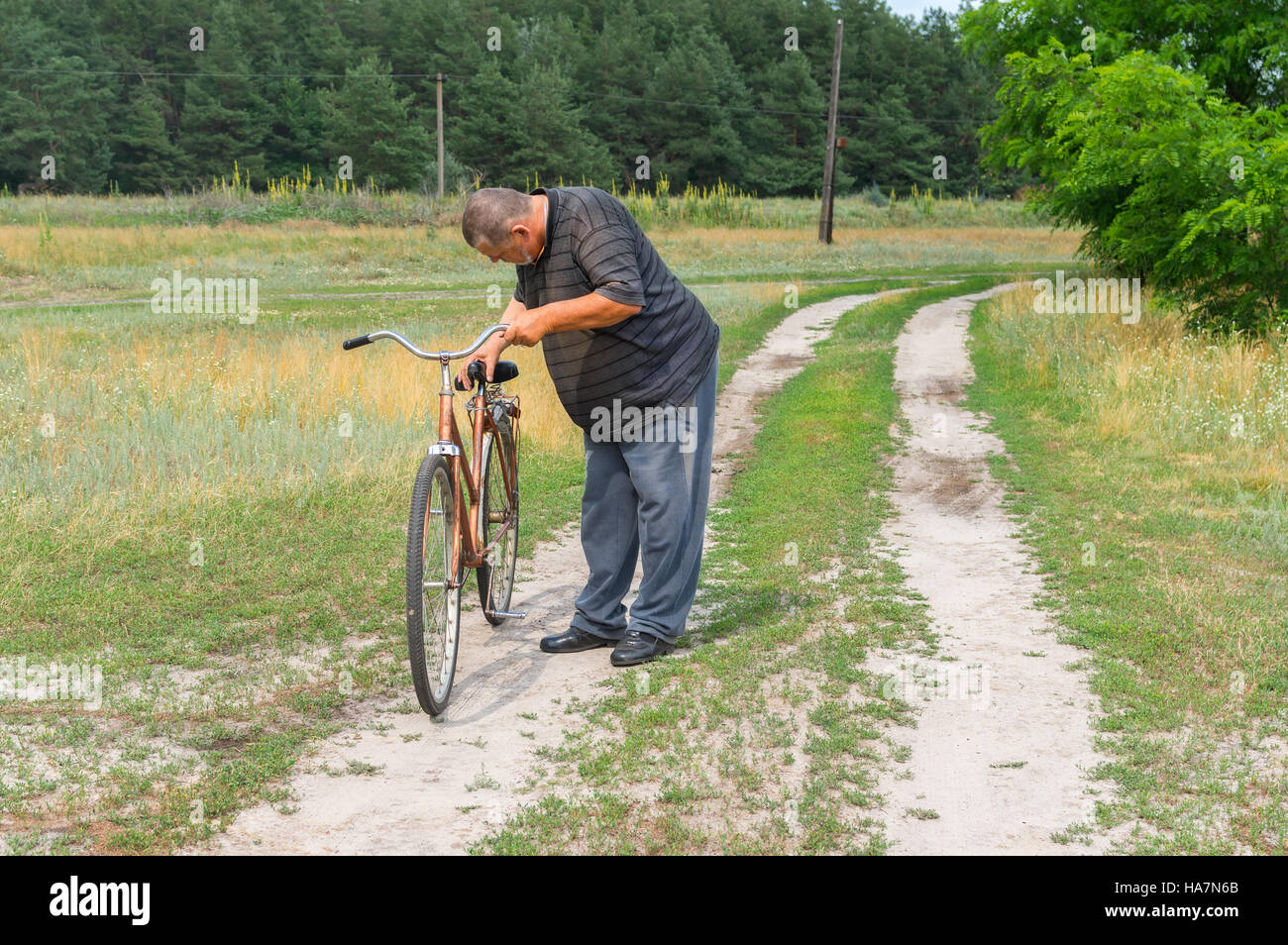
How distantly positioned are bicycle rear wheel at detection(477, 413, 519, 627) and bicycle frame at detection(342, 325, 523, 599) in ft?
0.19

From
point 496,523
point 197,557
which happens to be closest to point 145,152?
point 197,557

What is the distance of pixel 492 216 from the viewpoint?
470 cm

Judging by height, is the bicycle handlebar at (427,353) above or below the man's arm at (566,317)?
below

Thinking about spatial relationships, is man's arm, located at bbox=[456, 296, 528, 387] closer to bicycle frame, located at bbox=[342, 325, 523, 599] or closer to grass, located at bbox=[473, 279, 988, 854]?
bicycle frame, located at bbox=[342, 325, 523, 599]

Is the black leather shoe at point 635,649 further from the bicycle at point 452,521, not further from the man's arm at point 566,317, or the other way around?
the man's arm at point 566,317

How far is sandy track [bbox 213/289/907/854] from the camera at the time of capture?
365 centimetres

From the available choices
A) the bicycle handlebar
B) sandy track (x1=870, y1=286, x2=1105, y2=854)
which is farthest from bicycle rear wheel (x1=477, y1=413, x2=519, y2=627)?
sandy track (x1=870, y1=286, x2=1105, y2=854)

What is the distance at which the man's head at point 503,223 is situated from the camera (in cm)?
469

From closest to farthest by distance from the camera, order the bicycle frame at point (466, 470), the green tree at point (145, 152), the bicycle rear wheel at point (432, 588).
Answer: the bicycle rear wheel at point (432, 588) → the bicycle frame at point (466, 470) → the green tree at point (145, 152)

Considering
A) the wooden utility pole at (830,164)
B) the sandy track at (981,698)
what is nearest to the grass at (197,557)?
the sandy track at (981,698)

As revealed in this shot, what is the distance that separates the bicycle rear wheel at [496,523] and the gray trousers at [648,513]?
1.43ft

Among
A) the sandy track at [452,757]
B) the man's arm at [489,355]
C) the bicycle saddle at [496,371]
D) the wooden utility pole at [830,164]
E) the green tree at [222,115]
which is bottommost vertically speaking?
the sandy track at [452,757]

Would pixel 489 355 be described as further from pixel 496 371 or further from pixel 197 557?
pixel 197 557

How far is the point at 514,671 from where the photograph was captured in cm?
530
